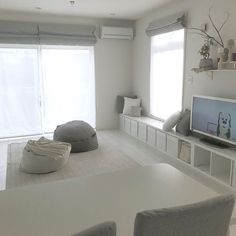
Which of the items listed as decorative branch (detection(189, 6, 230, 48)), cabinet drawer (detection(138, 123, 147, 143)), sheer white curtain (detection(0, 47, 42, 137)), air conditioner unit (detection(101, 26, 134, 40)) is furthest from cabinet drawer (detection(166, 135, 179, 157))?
sheer white curtain (detection(0, 47, 42, 137))

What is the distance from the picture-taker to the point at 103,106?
6473mm

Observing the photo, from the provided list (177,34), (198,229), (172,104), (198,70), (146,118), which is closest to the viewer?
(198,229)

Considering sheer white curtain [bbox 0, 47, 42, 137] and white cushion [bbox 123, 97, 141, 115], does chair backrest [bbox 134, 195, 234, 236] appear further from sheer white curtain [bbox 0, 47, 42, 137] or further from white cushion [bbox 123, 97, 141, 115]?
sheer white curtain [bbox 0, 47, 42, 137]

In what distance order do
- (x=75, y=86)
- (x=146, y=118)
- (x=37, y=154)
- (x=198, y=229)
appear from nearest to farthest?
(x=198, y=229) → (x=37, y=154) → (x=146, y=118) → (x=75, y=86)

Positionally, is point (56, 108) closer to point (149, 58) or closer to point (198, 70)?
point (149, 58)

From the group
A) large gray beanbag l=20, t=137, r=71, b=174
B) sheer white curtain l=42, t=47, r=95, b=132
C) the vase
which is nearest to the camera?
large gray beanbag l=20, t=137, r=71, b=174

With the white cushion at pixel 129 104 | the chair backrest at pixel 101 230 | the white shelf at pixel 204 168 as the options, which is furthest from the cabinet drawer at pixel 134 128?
the chair backrest at pixel 101 230

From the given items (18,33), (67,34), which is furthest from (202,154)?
(18,33)

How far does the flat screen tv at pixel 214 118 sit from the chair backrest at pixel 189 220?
2573 millimetres

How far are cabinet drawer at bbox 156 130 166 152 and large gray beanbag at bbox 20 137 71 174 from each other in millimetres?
1718

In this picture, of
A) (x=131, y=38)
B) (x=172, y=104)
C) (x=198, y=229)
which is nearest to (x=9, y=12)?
(x=131, y=38)

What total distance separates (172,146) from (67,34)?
3.29m

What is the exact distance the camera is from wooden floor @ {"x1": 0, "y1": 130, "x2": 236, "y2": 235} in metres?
3.55

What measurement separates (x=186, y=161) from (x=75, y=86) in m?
3.18
